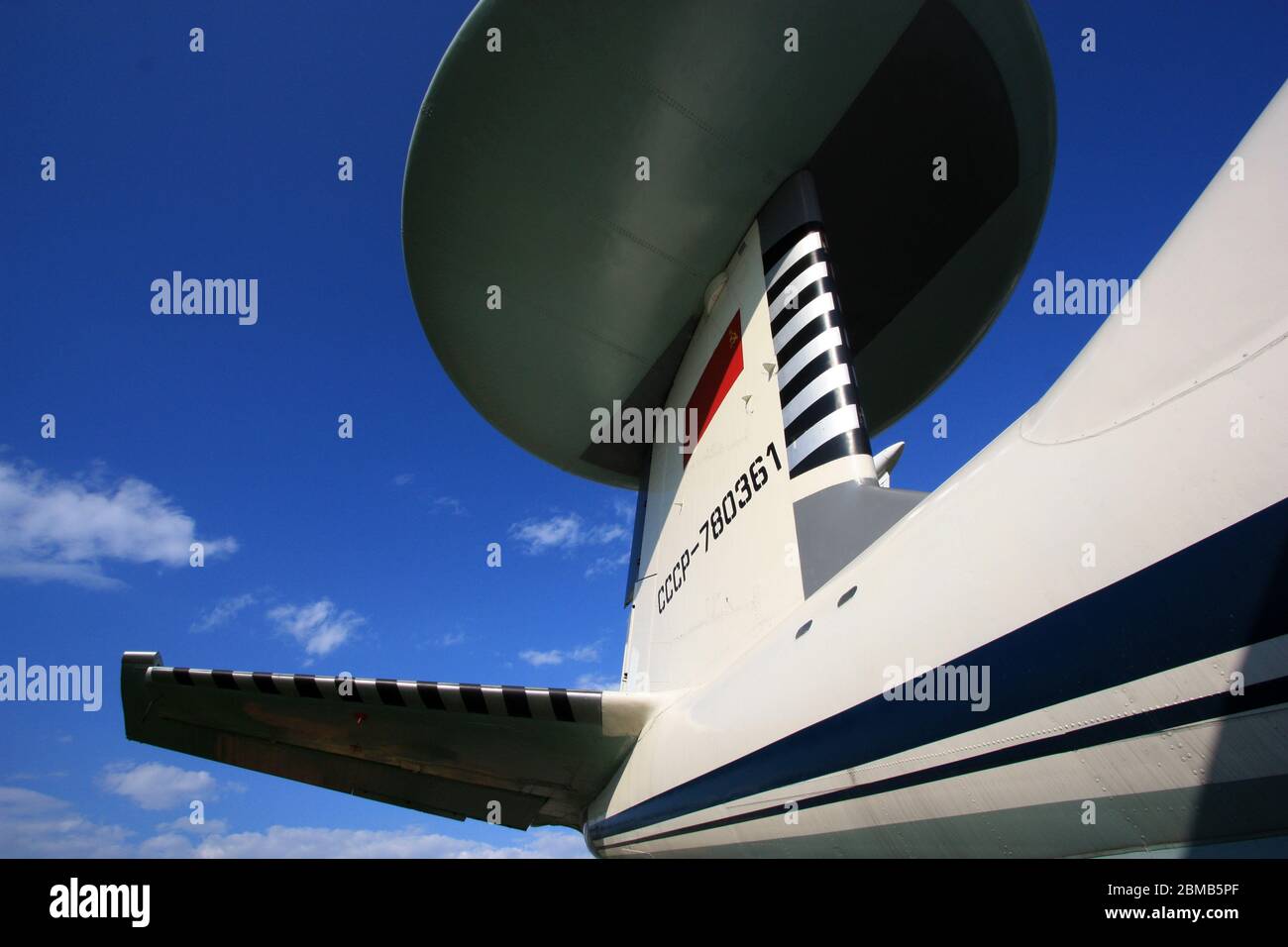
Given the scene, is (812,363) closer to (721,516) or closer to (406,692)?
(721,516)

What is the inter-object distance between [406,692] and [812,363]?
7.97 ft

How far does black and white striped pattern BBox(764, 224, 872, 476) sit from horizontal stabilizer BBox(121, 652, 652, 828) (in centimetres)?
153

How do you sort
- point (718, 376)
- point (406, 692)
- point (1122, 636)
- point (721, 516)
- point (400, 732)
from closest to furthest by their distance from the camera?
point (1122, 636)
point (406, 692)
point (400, 732)
point (721, 516)
point (718, 376)

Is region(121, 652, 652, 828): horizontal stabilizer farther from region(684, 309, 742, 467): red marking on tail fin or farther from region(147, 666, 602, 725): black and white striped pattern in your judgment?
region(684, 309, 742, 467): red marking on tail fin

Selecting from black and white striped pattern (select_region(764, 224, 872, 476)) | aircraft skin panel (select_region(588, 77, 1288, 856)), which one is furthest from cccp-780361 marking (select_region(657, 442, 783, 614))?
aircraft skin panel (select_region(588, 77, 1288, 856))

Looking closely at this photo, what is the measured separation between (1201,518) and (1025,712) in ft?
1.57

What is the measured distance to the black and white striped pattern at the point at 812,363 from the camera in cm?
304

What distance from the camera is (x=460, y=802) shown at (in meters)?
3.65

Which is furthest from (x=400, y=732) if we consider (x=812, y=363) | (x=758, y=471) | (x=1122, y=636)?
(x=1122, y=636)

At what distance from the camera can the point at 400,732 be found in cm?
329

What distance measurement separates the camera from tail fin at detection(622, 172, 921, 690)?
2.90 meters

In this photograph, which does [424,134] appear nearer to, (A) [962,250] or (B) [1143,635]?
(A) [962,250]

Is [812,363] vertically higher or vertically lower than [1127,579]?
higher
